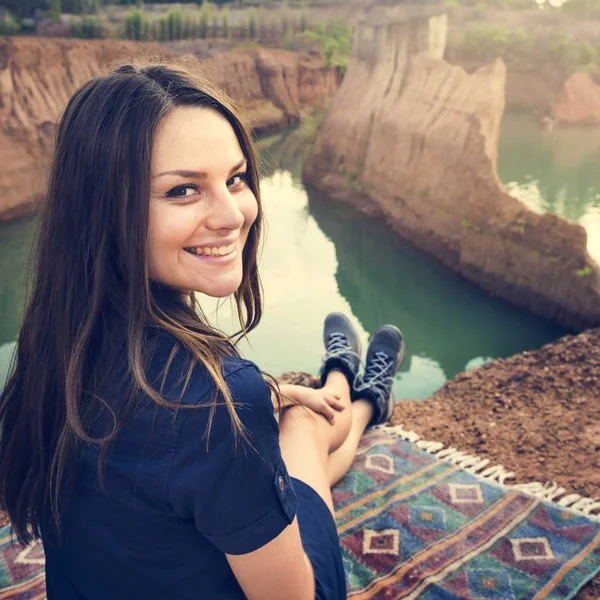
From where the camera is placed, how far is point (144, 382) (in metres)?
1.01

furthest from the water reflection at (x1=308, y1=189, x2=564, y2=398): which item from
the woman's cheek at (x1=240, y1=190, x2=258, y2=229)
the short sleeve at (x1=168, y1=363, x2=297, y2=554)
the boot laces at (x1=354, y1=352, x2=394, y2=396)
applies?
the short sleeve at (x1=168, y1=363, x2=297, y2=554)

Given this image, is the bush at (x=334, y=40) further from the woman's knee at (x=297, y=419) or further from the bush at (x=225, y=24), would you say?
the woman's knee at (x=297, y=419)

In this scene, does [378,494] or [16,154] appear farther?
[16,154]

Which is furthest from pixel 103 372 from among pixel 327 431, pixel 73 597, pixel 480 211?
pixel 480 211

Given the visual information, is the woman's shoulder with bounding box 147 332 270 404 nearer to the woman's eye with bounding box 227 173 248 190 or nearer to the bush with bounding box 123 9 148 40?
the woman's eye with bounding box 227 173 248 190

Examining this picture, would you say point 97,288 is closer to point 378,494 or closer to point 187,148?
point 187,148

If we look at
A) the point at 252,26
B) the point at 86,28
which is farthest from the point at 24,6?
the point at 252,26

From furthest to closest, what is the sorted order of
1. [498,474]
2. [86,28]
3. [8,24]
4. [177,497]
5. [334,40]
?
[334,40]
[86,28]
[8,24]
[498,474]
[177,497]

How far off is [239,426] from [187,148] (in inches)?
18.7

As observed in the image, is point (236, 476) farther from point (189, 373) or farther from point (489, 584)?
point (489, 584)

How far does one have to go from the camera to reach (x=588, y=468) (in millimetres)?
2643

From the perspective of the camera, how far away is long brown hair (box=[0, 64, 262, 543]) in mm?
1075

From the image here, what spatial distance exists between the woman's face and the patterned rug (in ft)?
3.91

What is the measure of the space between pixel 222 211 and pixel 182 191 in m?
0.08
